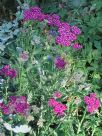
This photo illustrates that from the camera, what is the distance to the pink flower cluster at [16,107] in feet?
8.52

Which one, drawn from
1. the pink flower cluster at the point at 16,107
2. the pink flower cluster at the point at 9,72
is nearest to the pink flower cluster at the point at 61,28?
the pink flower cluster at the point at 9,72

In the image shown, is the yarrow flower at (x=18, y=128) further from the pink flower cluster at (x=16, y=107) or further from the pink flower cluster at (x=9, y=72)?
the pink flower cluster at (x=9, y=72)

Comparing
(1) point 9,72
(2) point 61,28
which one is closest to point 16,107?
(1) point 9,72

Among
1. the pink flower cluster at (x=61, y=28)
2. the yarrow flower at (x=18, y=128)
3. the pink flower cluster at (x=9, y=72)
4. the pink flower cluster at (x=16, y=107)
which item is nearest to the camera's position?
the pink flower cluster at (x=16, y=107)

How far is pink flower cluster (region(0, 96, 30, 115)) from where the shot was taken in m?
2.60

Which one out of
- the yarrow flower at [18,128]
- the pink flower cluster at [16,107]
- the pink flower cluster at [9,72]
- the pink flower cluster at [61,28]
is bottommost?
the yarrow flower at [18,128]

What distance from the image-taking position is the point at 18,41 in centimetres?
368

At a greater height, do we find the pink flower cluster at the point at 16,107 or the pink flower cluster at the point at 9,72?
the pink flower cluster at the point at 9,72

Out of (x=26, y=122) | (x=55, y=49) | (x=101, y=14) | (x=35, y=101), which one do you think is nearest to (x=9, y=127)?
(x=26, y=122)

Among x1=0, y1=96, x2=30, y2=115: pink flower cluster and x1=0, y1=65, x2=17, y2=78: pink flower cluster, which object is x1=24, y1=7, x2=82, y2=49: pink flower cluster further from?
x1=0, y1=96, x2=30, y2=115: pink flower cluster

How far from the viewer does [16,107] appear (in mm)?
2607

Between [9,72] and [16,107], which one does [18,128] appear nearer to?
[16,107]

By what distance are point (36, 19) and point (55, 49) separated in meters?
0.25

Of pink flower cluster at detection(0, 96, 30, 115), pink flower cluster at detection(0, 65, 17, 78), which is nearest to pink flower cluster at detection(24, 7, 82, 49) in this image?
pink flower cluster at detection(0, 65, 17, 78)
